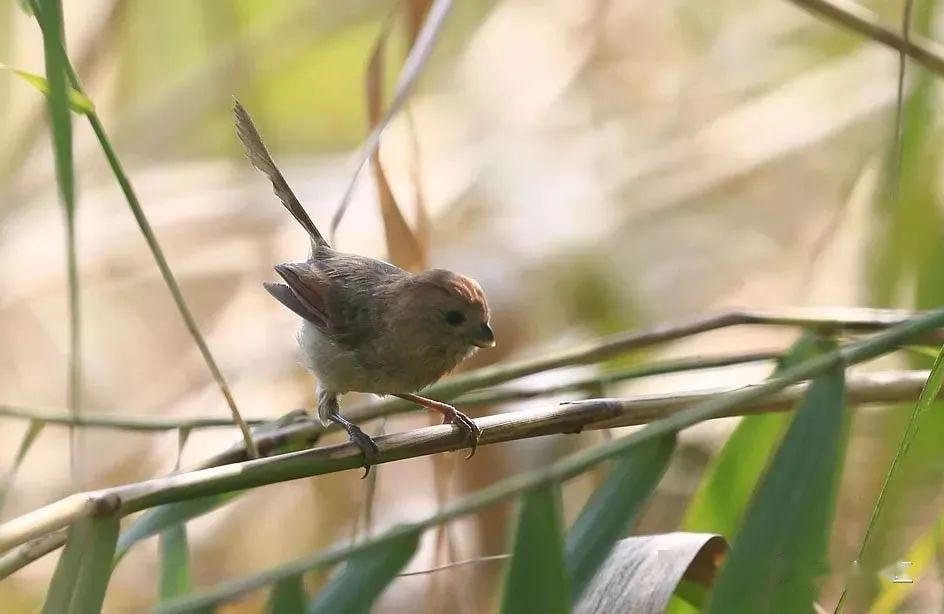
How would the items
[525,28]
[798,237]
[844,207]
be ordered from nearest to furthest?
[844,207], [798,237], [525,28]

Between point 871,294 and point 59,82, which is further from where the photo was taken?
point 871,294

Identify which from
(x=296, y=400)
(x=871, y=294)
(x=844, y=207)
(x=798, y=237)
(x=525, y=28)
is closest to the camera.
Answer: (x=871, y=294)

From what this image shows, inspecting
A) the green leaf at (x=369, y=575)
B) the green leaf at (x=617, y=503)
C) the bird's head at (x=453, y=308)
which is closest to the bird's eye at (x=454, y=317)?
the bird's head at (x=453, y=308)

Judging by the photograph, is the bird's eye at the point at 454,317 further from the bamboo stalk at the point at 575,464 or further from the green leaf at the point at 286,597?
the green leaf at the point at 286,597

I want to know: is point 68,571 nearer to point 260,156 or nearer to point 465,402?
point 465,402

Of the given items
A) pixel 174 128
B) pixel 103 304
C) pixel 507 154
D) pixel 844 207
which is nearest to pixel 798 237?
pixel 507 154

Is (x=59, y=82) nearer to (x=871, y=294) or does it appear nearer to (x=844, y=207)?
(x=871, y=294)

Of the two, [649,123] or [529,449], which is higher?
[649,123]
